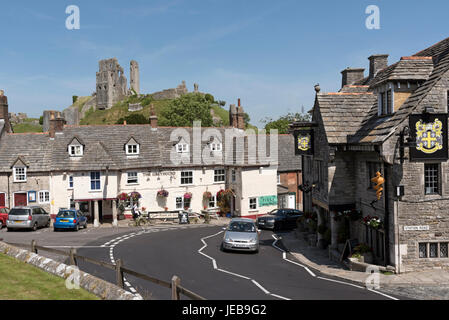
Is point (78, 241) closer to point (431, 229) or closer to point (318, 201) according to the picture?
point (318, 201)

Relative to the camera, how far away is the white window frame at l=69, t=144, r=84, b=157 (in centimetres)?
3953

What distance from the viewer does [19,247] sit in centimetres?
2005

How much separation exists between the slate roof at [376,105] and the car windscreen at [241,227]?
24.2 feet

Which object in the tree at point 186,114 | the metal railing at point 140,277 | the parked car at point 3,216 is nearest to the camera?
the metal railing at point 140,277

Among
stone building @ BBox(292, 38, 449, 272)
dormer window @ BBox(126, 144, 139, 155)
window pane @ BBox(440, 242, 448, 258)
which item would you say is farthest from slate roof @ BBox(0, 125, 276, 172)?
window pane @ BBox(440, 242, 448, 258)

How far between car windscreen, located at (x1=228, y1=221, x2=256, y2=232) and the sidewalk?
9.01 feet

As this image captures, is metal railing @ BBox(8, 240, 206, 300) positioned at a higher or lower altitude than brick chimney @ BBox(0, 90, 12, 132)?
lower

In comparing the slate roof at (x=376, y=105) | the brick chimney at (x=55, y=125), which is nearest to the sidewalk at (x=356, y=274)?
the slate roof at (x=376, y=105)

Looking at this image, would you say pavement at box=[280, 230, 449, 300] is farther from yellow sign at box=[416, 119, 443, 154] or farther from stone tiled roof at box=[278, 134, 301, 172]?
stone tiled roof at box=[278, 134, 301, 172]

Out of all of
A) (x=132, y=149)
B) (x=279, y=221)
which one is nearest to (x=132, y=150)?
(x=132, y=149)

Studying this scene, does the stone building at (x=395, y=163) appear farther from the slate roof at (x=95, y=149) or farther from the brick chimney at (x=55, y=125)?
the brick chimney at (x=55, y=125)

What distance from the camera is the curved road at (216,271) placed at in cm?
1548

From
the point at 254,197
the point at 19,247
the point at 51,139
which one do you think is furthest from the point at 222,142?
the point at 19,247

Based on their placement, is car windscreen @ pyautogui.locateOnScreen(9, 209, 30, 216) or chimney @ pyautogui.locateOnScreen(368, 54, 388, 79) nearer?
chimney @ pyautogui.locateOnScreen(368, 54, 388, 79)
